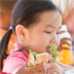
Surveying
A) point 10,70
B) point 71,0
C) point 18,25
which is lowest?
point 10,70

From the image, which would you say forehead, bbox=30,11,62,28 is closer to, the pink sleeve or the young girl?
the young girl

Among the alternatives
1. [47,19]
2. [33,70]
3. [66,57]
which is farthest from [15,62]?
[66,57]

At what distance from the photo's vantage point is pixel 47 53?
83 centimetres

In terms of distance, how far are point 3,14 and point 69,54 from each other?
1.34 ft

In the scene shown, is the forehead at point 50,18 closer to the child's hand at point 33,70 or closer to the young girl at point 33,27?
the young girl at point 33,27

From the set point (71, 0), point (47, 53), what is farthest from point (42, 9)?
point (71, 0)

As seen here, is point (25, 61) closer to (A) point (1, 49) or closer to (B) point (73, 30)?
(A) point (1, 49)

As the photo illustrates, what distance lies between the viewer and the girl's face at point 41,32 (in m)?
0.82

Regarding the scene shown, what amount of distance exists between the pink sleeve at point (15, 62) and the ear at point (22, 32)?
6 cm

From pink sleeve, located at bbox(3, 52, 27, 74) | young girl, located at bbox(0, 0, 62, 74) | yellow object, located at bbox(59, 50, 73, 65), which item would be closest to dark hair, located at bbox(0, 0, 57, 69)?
young girl, located at bbox(0, 0, 62, 74)

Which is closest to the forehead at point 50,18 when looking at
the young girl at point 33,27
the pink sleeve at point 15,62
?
the young girl at point 33,27

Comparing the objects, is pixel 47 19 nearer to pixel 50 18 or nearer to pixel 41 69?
pixel 50 18

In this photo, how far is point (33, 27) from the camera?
0.83 metres

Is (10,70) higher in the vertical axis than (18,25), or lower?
lower
